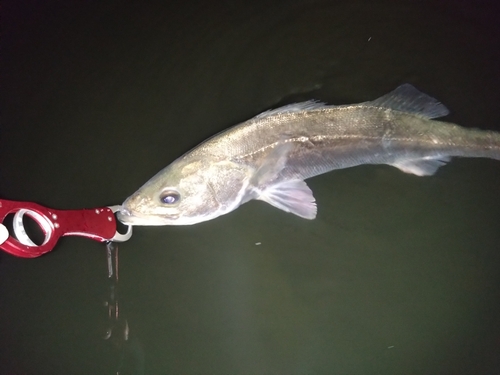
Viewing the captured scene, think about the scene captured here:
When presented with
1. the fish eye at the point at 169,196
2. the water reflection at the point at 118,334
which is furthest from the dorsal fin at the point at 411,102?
the water reflection at the point at 118,334

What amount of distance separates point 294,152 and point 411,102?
0.51 m

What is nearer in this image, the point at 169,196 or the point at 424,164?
the point at 169,196

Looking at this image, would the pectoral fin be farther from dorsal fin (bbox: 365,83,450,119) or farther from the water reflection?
the water reflection

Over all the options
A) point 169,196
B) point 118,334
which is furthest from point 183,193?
point 118,334

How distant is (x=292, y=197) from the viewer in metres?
1.53

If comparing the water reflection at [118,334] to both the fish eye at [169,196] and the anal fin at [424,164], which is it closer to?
the fish eye at [169,196]

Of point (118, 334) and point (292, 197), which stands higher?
point (292, 197)

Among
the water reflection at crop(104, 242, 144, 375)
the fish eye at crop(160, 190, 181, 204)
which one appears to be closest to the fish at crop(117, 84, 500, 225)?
the fish eye at crop(160, 190, 181, 204)

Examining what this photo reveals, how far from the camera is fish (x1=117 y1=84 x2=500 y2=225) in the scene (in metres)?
1.43

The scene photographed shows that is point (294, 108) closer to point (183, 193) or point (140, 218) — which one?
point (183, 193)

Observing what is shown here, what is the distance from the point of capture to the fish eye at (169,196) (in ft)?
4.63

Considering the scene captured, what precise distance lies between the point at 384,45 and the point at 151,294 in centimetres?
164

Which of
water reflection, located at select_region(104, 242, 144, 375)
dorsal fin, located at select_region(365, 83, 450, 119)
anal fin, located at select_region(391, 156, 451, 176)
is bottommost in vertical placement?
water reflection, located at select_region(104, 242, 144, 375)

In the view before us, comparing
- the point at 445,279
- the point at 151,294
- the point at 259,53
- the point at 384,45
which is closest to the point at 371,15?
the point at 384,45
